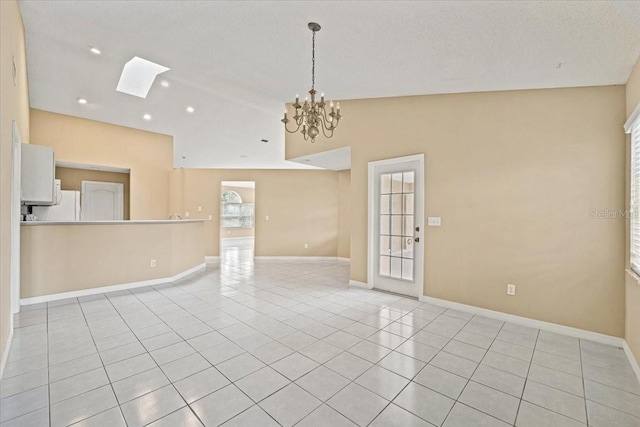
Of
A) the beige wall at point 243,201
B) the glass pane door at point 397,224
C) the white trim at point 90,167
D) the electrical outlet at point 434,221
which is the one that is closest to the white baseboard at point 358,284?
the glass pane door at point 397,224

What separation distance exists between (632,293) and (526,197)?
1.21 m

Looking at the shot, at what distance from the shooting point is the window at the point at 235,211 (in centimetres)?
1243

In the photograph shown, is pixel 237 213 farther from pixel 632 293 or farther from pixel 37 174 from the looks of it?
pixel 632 293

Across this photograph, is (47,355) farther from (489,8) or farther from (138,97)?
(489,8)

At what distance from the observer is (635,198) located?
8.23 ft

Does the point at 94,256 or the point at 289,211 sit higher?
the point at 289,211

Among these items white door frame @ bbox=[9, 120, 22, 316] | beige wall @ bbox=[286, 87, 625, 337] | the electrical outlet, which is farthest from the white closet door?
the electrical outlet

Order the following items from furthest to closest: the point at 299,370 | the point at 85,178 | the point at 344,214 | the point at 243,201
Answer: the point at 243,201
the point at 344,214
the point at 85,178
the point at 299,370

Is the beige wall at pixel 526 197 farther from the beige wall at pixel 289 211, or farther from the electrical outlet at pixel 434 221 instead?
the beige wall at pixel 289 211

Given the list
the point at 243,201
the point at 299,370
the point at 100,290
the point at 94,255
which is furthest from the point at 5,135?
the point at 243,201

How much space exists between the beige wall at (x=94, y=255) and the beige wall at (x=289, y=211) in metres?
2.83

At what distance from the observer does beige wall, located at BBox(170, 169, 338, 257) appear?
7934 mm

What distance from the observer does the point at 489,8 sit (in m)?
2.17

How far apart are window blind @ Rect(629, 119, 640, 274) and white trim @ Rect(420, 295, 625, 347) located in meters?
0.77
